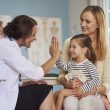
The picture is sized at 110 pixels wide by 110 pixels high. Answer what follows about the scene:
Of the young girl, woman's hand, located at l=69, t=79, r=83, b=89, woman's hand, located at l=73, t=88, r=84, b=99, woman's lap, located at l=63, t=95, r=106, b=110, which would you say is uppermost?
the young girl

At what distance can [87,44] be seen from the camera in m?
2.06

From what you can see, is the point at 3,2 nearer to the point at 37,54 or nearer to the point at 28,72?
the point at 37,54

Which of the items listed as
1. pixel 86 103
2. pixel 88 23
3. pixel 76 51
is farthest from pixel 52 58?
pixel 88 23

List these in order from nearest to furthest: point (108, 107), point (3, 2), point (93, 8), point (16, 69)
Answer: point (16, 69)
point (108, 107)
point (93, 8)
point (3, 2)

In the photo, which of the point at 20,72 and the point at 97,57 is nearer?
the point at 20,72

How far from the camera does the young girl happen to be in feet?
6.39

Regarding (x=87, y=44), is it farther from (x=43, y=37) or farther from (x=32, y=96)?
(x=43, y=37)

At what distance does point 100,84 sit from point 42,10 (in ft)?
6.48

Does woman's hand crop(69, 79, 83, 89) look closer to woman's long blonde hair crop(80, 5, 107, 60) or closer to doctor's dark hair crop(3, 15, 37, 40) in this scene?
woman's long blonde hair crop(80, 5, 107, 60)

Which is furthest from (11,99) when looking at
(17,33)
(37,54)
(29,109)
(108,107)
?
(37,54)

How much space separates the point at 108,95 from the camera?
2.03 m

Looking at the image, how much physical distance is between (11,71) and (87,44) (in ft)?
1.73

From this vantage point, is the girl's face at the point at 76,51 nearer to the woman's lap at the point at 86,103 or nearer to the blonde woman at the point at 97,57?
the blonde woman at the point at 97,57

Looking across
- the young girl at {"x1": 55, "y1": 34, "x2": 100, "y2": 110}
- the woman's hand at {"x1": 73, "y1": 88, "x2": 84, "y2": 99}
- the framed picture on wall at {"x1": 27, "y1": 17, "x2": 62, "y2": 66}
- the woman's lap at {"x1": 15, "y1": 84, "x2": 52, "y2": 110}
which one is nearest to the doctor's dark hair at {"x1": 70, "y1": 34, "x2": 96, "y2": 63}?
the young girl at {"x1": 55, "y1": 34, "x2": 100, "y2": 110}
